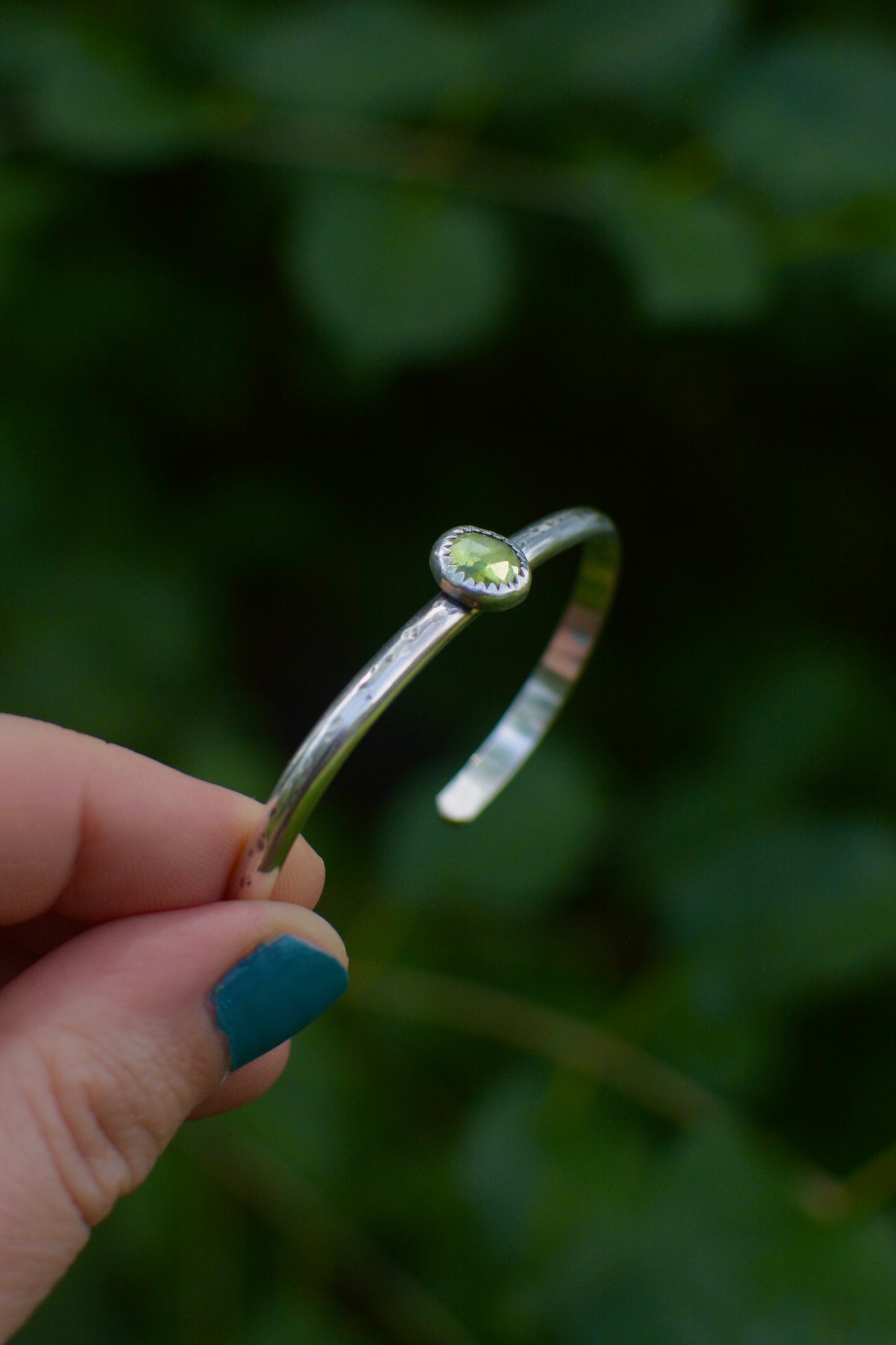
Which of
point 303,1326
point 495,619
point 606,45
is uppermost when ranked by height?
point 606,45

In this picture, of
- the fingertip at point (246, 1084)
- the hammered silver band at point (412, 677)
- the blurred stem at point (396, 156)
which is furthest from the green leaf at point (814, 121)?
the fingertip at point (246, 1084)

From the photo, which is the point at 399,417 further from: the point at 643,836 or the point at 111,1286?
the point at 111,1286

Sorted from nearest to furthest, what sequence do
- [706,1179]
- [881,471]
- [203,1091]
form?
1. [203,1091]
2. [706,1179]
3. [881,471]

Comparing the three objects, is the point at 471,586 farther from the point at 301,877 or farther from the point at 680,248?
the point at 680,248

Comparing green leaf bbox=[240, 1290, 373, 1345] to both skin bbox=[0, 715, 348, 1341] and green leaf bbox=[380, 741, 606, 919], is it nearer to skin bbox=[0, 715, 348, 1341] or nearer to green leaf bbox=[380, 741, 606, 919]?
skin bbox=[0, 715, 348, 1341]

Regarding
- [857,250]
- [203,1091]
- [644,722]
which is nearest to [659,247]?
[857,250]

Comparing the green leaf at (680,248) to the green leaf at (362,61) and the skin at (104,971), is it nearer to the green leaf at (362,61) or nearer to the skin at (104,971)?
the green leaf at (362,61)

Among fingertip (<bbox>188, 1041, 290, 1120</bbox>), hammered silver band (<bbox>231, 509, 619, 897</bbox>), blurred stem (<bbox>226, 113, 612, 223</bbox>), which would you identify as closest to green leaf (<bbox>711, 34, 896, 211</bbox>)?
blurred stem (<bbox>226, 113, 612, 223</bbox>)

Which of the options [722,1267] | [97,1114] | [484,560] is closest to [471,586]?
[484,560]
